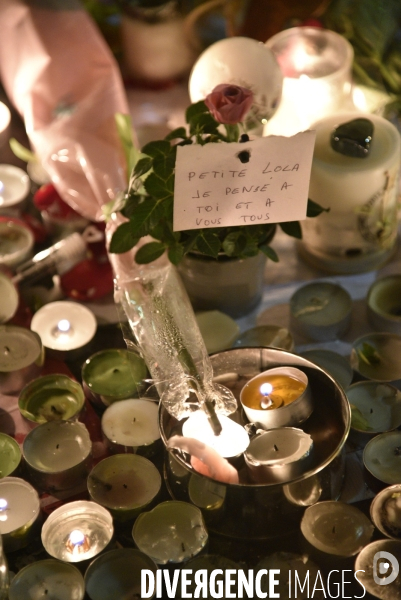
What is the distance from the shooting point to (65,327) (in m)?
1.06

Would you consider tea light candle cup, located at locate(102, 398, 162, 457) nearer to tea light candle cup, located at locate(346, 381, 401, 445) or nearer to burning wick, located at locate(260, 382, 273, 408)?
burning wick, located at locate(260, 382, 273, 408)

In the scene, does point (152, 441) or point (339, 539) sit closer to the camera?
point (339, 539)

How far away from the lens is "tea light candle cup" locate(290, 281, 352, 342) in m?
1.06

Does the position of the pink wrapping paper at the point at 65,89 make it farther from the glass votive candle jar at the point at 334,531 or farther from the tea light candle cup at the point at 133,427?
the glass votive candle jar at the point at 334,531

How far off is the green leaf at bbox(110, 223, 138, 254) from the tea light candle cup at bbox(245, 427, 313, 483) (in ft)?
1.04

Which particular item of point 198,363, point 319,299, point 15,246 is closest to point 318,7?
point 319,299

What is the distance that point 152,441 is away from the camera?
35.2 inches

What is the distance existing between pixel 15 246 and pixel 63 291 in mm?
119

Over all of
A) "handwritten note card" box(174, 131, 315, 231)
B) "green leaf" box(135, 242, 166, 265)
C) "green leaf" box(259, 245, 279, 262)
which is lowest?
"green leaf" box(259, 245, 279, 262)

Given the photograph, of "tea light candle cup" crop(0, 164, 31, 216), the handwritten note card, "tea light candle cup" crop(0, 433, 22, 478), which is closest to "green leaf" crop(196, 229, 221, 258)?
the handwritten note card

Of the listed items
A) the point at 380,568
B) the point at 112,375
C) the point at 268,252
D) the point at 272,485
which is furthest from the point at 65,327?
the point at 380,568

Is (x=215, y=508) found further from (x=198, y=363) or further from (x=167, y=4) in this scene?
(x=167, y=4)

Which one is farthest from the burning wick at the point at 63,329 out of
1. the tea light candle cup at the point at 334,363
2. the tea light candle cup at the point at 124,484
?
the tea light candle cup at the point at 334,363

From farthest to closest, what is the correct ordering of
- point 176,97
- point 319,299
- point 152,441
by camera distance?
point 176,97
point 319,299
point 152,441
